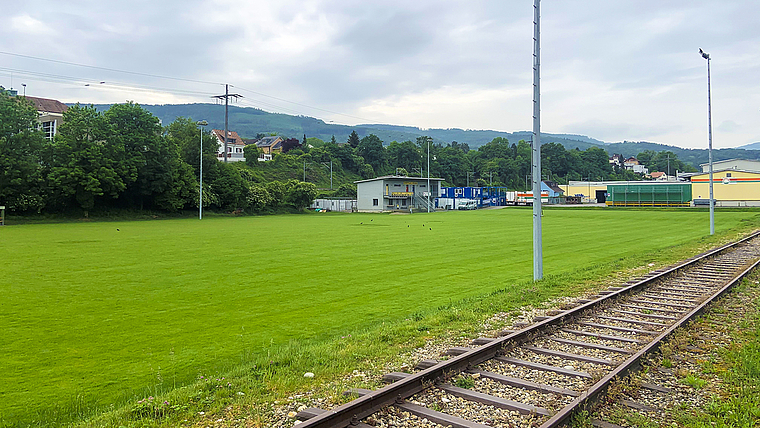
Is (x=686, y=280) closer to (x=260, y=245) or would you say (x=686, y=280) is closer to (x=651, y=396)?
(x=651, y=396)

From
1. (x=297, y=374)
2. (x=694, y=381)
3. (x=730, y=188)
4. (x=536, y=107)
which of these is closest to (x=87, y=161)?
(x=536, y=107)

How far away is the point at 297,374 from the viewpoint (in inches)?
263

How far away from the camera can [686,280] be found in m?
14.2

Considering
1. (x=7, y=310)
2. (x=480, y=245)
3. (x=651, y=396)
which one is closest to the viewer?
(x=651, y=396)

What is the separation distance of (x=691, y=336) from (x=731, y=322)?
1.72 metres

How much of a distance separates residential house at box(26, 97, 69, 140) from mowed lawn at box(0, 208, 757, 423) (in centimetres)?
6785

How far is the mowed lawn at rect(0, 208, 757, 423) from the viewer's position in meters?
7.27

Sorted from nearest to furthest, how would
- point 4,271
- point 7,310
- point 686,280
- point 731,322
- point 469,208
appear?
point 731,322, point 7,310, point 686,280, point 4,271, point 469,208

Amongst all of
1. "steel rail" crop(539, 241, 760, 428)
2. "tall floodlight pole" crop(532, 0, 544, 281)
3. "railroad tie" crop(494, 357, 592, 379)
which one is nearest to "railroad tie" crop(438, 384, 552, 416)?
"steel rail" crop(539, 241, 760, 428)

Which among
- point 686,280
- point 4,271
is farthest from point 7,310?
point 686,280

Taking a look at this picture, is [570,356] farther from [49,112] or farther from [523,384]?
[49,112]

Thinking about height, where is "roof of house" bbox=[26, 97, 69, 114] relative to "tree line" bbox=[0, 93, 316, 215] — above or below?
above

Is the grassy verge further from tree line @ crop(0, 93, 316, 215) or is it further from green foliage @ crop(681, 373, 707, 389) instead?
tree line @ crop(0, 93, 316, 215)

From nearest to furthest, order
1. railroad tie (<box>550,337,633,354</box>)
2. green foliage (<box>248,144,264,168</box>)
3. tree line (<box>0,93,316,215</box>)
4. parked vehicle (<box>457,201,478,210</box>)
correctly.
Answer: railroad tie (<box>550,337,633,354</box>) < tree line (<box>0,93,316,215</box>) < parked vehicle (<box>457,201,478,210</box>) < green foliage (<box>248,144,264,168</box>)
